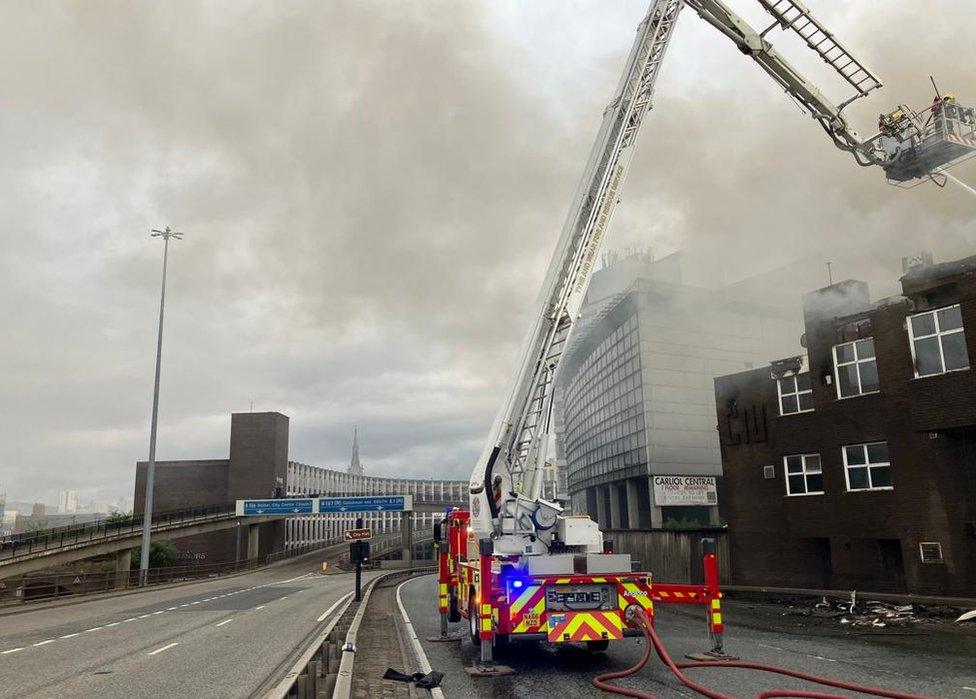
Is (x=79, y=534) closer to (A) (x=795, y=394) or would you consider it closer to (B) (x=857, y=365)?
(A) (x=795, y=394)

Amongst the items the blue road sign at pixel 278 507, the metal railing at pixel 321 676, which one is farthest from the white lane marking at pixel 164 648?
the blue road sign at pixel 278 507

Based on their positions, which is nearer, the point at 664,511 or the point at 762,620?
the point at 762,620

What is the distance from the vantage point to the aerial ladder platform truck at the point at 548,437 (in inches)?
409

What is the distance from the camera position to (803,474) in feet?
80.8

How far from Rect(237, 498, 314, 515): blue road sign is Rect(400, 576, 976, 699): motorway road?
154ft

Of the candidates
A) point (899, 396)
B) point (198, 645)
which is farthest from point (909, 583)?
point (198, 645)

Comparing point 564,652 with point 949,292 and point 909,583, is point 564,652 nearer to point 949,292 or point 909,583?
point 909,583

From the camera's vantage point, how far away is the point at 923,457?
20109 mm

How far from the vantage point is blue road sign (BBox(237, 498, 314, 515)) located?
194 feet

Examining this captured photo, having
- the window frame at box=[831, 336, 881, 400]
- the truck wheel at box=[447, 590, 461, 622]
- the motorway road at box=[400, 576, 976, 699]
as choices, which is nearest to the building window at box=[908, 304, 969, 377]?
the window frame at box=[831, 336, 881, 400]

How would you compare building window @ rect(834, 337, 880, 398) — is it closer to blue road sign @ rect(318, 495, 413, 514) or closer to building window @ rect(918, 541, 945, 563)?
building window @ rect(918, 541, 945, 563)

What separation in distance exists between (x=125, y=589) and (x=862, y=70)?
36761 millimetres

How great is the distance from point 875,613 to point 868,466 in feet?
18.8

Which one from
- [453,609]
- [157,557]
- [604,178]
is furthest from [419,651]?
[157,557]
